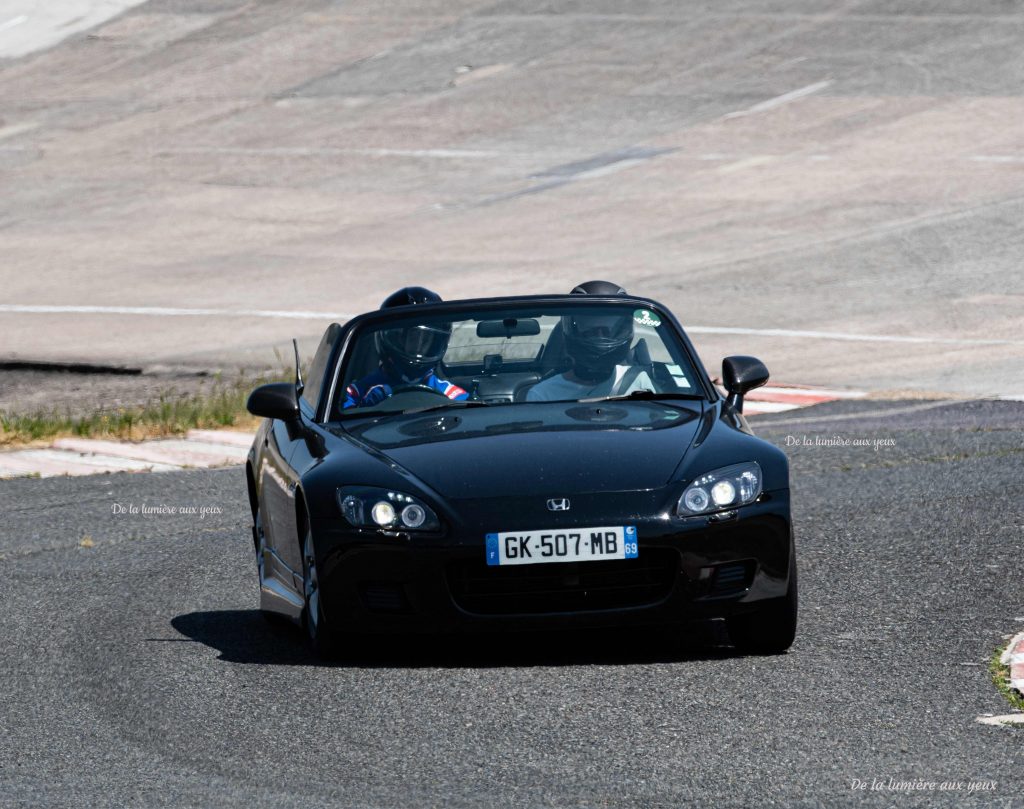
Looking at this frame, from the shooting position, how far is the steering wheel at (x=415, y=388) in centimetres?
871

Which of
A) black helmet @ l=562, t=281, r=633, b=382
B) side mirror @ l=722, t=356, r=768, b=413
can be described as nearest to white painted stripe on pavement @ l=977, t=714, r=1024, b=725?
side mirror @ l=722, t=356, r=768, b=413

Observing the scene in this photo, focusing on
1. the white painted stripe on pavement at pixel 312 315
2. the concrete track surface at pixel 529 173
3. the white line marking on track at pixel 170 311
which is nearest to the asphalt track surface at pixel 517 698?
the concrete track surface at pixel 529 173

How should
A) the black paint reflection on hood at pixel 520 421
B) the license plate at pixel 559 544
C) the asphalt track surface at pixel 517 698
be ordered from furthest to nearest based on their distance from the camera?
1. the black paint reflection on hood at pixel 520 421
2. the license plate at pixel 559 544
3. the asphalt track surface at pixel 517 698

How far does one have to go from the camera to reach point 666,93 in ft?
120

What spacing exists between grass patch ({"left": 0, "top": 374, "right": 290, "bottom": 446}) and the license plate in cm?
860

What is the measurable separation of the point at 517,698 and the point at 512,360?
7.27ft

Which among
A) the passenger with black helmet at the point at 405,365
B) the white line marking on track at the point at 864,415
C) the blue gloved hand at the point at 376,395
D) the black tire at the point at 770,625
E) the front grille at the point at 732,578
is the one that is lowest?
the white line marking on track at the point at 864,415

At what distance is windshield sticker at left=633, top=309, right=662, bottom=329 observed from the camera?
8.95 m

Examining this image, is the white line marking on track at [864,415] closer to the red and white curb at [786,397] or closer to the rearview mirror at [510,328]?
the red and white curb at [786,397]

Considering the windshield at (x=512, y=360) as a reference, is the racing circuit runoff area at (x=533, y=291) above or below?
below

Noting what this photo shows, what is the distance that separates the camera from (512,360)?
8797 millimetres

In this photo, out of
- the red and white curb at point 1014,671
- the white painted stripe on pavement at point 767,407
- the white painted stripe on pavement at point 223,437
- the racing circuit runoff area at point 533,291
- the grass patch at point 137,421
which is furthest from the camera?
the white painted stripe on pavement at point 767,407

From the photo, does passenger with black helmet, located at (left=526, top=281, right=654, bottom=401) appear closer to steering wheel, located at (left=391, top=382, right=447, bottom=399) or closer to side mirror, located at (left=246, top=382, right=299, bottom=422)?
steering wheel, located at (left=391, top=382, right=447, bottom=399)

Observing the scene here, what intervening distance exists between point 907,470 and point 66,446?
6717 millimetres
